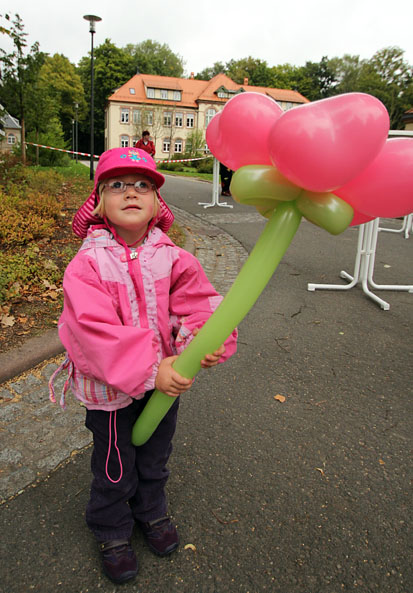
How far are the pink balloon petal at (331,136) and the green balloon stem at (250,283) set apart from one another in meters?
0.23

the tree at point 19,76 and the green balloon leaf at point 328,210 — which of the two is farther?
the tree at point 19,76

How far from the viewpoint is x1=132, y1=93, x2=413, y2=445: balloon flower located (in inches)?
45.3

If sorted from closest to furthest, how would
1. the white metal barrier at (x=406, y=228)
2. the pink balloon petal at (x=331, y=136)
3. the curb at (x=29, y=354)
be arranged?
the pink balloon petal at (x=331, y=136) < the curb at (x=29, y=354) < the white metal barrier at (x=406, y=228)

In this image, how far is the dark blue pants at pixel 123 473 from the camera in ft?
5.85

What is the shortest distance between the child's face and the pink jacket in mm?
96

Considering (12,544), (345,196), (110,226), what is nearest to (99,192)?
(110,226)

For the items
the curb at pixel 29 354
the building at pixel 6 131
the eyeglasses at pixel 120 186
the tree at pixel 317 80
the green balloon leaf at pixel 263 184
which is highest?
the tree at pixel 317 80

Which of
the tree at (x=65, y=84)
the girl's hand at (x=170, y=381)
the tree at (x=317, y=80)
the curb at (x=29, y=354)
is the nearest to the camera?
the girl's hand at (x=170, y=381)

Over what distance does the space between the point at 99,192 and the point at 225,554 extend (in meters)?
1.60

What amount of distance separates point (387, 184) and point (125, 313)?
986 millimetres

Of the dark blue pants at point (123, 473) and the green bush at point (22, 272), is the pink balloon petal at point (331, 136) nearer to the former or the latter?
the dark blue pants at point (123, 473)

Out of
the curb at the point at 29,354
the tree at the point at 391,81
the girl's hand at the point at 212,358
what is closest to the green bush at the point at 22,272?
the curb at the point at 29,354

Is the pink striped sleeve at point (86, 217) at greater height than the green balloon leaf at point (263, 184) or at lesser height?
lesser

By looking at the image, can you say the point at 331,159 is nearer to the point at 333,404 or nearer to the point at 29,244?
the point at 333,404
